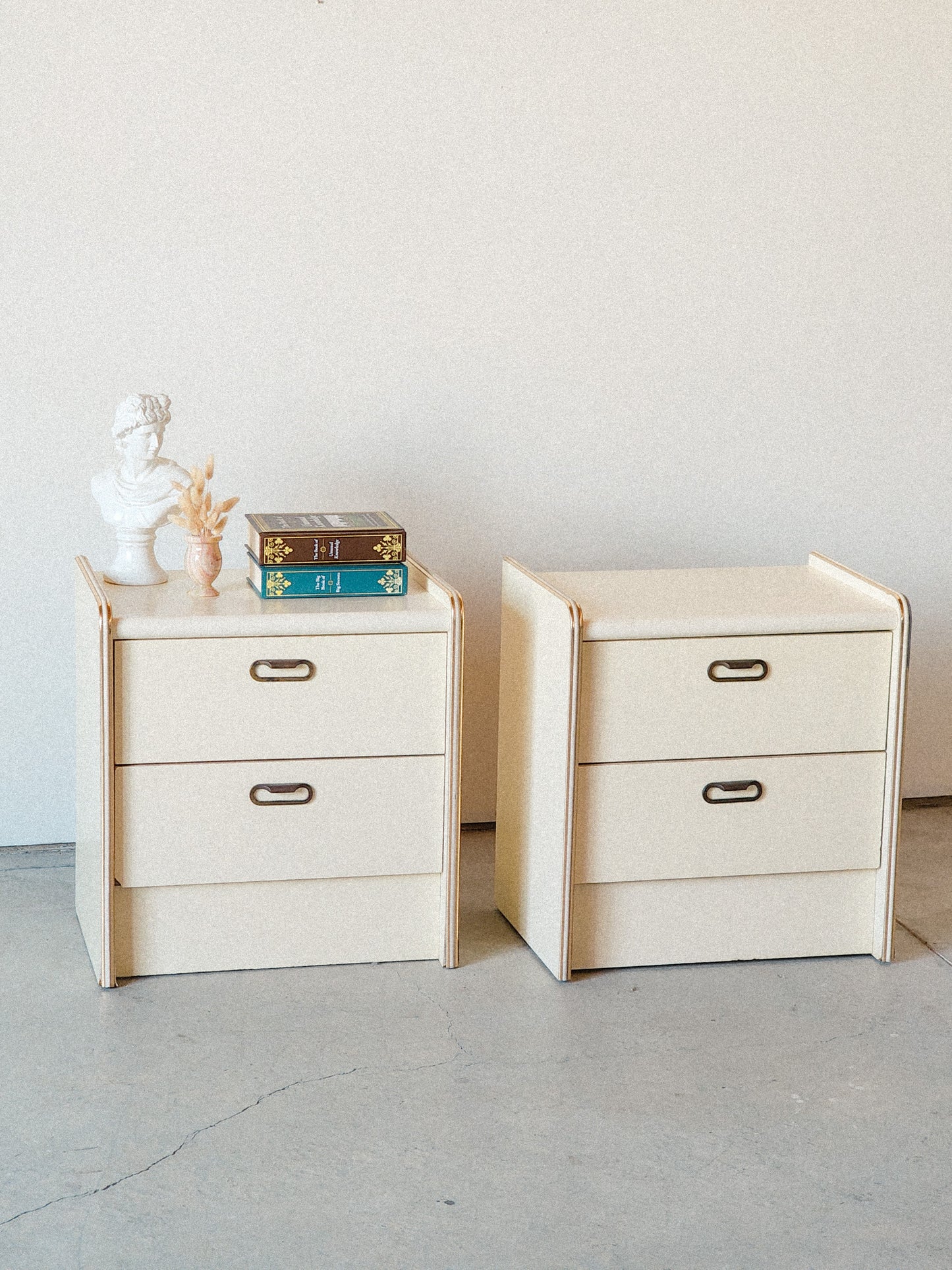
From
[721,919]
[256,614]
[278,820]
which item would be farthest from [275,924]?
→ [721,919]

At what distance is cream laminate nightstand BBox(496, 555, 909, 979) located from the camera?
2.31m

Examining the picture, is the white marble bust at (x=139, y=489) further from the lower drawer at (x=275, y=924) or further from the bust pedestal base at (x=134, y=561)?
the lower drawer at (x=275, y=924)

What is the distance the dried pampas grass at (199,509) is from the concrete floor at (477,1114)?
2.48ft

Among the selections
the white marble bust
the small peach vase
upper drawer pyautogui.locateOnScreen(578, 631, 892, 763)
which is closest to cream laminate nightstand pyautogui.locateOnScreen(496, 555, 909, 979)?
upper drawer pyautogui.locateOnScreen(578, 631, 892, 763)

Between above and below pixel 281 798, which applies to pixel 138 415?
above

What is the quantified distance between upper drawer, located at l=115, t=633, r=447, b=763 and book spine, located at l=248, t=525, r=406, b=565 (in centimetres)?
17

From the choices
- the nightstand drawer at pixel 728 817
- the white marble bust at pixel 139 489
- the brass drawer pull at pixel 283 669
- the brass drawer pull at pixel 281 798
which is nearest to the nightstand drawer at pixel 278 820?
A: the brass drawer pull at pixel 281 798

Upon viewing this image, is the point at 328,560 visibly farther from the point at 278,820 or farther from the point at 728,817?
the point at 728,817

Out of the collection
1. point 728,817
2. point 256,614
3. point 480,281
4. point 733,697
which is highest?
point 480,281

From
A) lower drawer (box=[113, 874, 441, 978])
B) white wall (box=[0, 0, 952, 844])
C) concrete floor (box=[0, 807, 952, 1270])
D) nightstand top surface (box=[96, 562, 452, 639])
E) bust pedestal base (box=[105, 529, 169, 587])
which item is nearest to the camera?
concrete floor (box=[0, 807, 952, 1270])

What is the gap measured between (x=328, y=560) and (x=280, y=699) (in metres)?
0.26

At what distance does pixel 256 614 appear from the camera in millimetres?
2244

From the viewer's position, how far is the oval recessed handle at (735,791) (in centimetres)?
237

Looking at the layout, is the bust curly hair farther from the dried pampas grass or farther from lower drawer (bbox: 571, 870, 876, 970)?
lower drawer (bbox: 571, 870, 876, 970)
